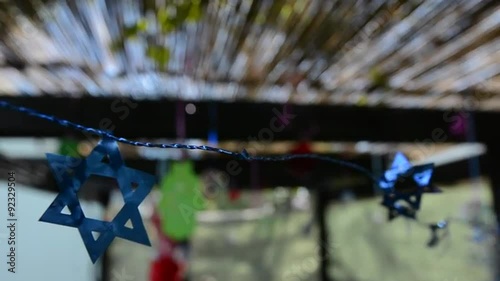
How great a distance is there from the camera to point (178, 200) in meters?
1.24

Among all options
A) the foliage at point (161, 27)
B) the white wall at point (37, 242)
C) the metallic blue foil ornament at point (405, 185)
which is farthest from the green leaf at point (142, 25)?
the metallic blue foil ornament at point (405, 185)

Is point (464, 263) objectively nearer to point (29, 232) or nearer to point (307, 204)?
point (307, 204)

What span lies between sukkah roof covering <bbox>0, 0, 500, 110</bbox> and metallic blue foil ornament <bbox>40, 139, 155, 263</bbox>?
57 centimetres

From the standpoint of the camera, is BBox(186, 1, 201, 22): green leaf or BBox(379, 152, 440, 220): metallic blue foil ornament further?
BBox(186, 1, 201, 22): green leaf

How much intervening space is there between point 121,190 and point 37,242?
0.33 meters

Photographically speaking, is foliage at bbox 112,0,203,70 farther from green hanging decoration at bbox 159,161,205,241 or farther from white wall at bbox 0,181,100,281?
white wall at bbox 0,181,100,281

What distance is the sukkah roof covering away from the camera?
43.3 inches

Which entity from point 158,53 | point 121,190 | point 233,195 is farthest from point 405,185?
point 233,195

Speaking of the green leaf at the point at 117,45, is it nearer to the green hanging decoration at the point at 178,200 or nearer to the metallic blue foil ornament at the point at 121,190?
the green hanging decoration at the point at 178,200

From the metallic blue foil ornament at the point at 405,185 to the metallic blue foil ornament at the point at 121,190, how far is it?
1.01ft

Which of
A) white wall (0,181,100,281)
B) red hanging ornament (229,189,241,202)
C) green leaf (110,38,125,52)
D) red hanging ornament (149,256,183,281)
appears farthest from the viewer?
red hanging ornament (229,189,241,202)

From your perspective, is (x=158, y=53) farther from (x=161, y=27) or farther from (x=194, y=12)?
(x=194, y=12)

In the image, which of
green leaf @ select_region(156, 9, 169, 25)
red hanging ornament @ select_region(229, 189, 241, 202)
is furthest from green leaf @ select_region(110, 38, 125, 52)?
red hanging ornament @ select_region(229, 189, 241, 202)

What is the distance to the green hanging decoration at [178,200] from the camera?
1230 millimetres
